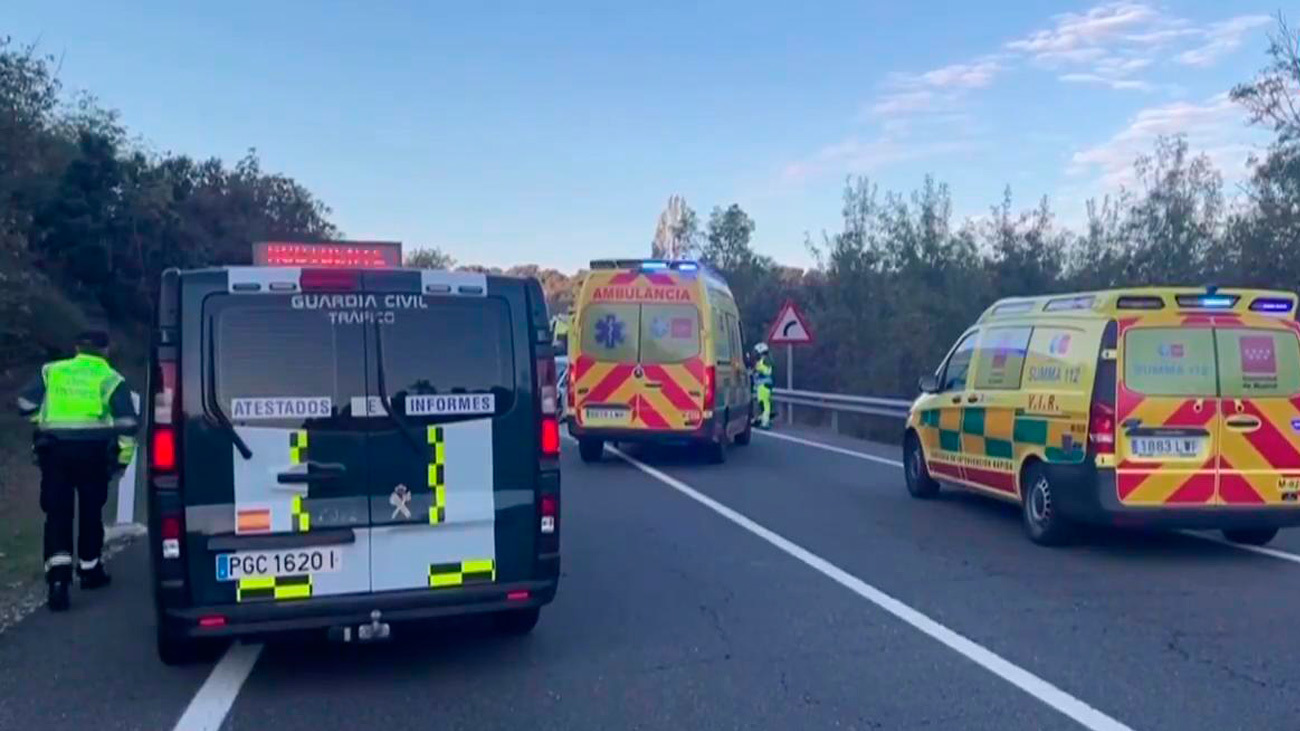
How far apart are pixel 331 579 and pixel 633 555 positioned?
4214 millimetres

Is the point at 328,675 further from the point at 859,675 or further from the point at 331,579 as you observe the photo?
the point at 859,675

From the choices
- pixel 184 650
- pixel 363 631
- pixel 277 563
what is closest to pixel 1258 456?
pixel 363 631

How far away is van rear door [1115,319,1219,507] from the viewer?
9.73m

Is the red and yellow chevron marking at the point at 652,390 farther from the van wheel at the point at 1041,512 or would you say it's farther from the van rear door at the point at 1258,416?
the van rear door at the point at 1258,416

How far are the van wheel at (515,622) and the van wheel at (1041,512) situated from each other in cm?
459

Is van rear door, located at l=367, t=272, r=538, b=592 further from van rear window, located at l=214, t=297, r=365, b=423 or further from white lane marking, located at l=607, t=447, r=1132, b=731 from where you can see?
white lane marking, located at l=607, t=447, r=1132, b=731

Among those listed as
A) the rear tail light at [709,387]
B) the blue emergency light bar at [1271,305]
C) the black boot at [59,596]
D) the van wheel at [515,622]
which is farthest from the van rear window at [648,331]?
the van wheel at [515,622]

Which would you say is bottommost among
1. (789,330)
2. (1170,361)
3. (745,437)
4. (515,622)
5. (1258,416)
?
(515,622)

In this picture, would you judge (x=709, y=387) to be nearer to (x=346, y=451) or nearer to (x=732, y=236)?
(x=346, y=451)

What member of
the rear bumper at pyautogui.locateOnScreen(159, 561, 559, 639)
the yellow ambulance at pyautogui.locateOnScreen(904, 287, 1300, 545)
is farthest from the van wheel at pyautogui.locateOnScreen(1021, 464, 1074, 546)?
the rear bumper at pyautogui.locateOnScreen(159, 561, 559, 639)

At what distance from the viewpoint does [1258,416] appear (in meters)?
9.86

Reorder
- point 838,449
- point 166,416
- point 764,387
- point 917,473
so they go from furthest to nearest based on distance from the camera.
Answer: point 764,387
point 838,449
point 917,473
point 166,416

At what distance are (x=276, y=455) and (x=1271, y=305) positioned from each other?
24.7 ft

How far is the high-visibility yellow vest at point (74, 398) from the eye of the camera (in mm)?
8570
